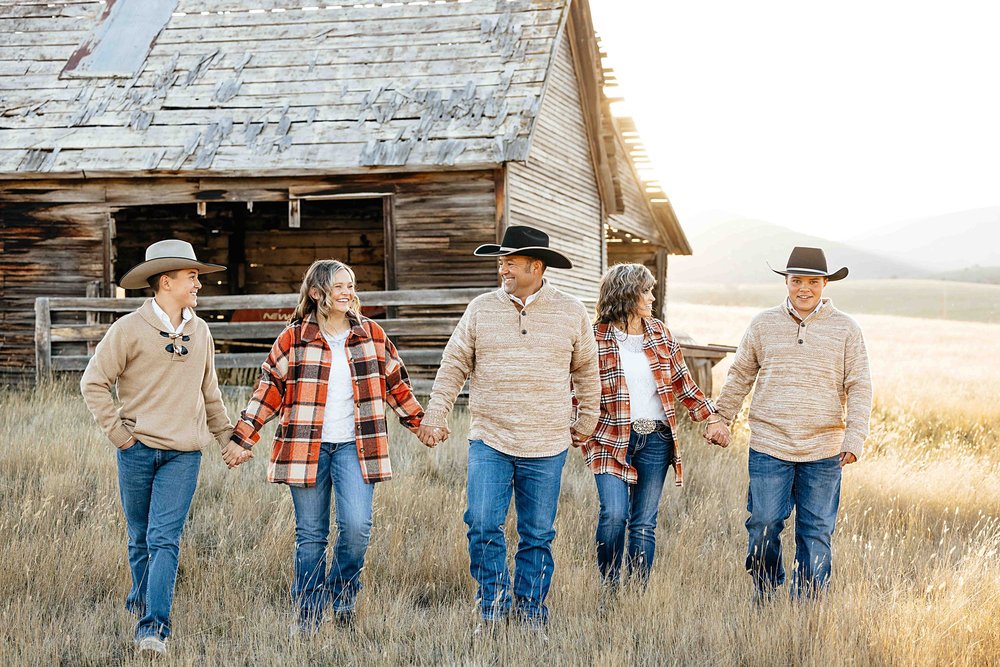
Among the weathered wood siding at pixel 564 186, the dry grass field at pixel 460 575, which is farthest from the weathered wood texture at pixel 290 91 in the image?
the dry grass field at pixel 460 575

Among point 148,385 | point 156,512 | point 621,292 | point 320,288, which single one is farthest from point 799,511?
point 148,385

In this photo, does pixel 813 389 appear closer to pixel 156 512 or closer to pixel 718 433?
pixel 718 433

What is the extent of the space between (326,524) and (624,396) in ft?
5.03

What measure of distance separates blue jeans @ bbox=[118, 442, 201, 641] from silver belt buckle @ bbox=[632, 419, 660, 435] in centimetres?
204

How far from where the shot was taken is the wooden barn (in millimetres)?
10586

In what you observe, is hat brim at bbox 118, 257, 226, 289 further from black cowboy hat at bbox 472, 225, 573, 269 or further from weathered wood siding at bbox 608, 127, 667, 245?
weathered wood siding at bbox 608, 127, 667, 245

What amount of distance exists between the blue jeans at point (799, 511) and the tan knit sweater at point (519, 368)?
98cm

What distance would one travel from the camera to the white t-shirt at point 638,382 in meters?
4.46

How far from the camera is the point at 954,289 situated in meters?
73.6

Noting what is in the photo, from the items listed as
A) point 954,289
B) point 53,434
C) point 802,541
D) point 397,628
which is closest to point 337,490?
point 397,628

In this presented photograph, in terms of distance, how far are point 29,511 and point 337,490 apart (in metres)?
2.56

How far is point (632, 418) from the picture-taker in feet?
14.6

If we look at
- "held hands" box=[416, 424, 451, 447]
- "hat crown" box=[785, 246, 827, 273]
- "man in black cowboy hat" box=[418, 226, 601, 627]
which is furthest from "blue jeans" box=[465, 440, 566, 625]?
"hat crown" box=[785, 246, 827, 273]

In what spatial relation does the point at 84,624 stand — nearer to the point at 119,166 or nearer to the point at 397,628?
the point at 397,628
